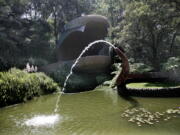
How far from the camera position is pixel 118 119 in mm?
6211

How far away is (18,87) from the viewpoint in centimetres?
1005

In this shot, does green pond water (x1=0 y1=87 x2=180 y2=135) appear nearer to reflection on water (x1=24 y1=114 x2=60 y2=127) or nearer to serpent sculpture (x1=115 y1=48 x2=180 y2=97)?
reflection on water (x1=24 y1=114 x2=60 y2=127)

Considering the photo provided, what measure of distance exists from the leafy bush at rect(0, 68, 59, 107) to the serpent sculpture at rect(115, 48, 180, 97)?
4.55m

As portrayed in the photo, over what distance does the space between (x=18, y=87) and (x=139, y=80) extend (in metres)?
7.29

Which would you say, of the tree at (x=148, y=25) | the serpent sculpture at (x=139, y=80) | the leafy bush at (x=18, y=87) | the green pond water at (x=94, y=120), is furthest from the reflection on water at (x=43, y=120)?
the tree at (x=148, y=25)

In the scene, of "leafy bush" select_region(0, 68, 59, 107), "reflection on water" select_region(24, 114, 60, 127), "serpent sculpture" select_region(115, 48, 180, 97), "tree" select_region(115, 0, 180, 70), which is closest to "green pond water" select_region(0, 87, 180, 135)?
"reflection on water" select_region(24, 114, 60, 127)

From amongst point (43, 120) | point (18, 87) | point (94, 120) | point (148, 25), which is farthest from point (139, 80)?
point (43, 120)

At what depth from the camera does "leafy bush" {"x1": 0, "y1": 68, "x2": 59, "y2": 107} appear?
9320 millimetres

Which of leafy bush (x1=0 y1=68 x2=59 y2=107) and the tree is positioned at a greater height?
the tree

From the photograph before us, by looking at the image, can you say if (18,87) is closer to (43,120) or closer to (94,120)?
(43,120)

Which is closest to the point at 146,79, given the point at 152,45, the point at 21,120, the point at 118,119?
the point at 152,45

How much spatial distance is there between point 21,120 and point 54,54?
70.9 feet

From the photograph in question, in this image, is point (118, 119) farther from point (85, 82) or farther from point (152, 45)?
point (152, 45)

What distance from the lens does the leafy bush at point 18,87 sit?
30.6 feet
